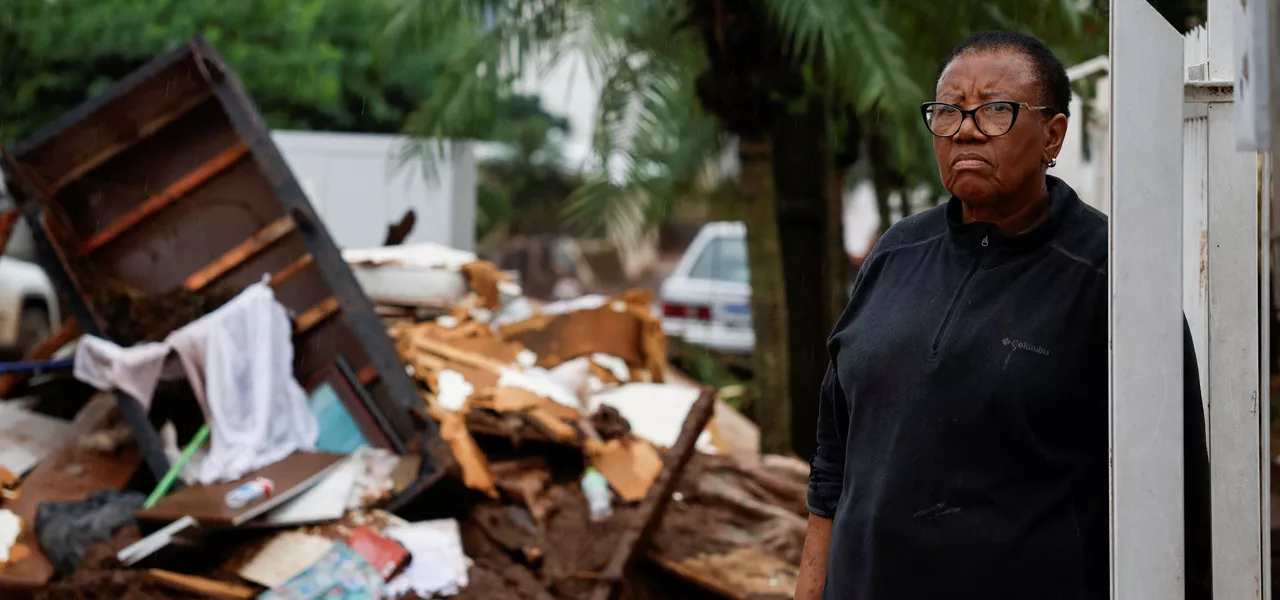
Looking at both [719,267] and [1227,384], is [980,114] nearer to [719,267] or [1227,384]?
[1227,384]

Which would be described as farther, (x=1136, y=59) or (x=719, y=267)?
(x=719, y=267)

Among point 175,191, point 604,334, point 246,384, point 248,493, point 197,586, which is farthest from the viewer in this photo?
point 604,334

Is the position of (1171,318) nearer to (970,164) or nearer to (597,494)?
(970,164)

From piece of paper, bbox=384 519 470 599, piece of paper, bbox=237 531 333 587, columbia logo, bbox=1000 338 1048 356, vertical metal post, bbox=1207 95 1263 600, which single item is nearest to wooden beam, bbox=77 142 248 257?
piece of paper, bbox=237 531 333 587

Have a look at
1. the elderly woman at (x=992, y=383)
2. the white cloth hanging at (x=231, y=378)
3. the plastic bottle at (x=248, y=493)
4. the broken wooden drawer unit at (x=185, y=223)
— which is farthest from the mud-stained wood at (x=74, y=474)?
the elderly woman at (x=992, y=383)

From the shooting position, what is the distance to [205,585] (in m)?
5.21

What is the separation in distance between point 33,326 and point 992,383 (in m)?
12.9

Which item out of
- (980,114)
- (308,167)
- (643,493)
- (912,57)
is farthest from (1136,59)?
(308,167)

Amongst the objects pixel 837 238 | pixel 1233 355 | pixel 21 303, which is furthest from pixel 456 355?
pixel 21 303

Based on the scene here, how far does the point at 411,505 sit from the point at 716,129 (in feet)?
12.1

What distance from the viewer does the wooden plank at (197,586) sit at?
17.0 ft

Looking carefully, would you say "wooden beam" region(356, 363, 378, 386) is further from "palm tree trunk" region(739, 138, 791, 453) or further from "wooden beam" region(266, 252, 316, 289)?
"palm tree trunk" region(739, 138, 791, 453)

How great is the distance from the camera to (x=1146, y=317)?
1.77 metres

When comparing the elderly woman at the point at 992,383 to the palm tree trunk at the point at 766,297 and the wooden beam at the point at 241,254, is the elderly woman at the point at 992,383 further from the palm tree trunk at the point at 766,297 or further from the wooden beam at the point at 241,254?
the palm tree trunk at the point at 766,297
